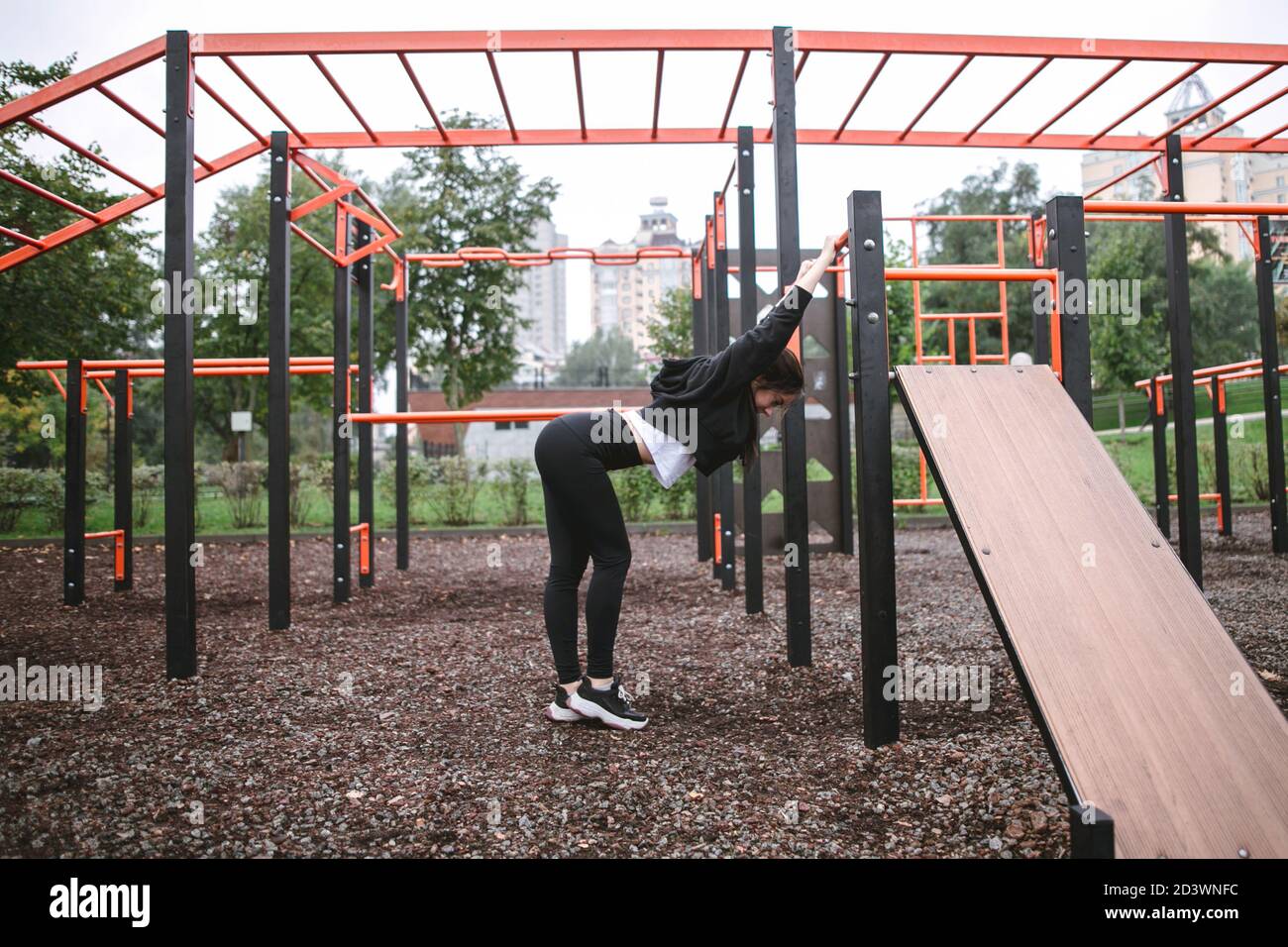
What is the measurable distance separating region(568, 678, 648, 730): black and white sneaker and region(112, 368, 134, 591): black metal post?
4679 millimetres

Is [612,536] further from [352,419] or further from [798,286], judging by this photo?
[352,419]

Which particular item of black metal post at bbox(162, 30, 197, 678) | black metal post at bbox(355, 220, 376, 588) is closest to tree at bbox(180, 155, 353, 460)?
black metal post at bbox(355, 220, 376, 588)

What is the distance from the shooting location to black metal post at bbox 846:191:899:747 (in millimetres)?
2352

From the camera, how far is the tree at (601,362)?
232 ft

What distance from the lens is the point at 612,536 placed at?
2.64 metres

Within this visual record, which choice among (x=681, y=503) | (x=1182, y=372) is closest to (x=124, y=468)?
(x=681, y=503)

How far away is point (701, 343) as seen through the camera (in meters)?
6.29

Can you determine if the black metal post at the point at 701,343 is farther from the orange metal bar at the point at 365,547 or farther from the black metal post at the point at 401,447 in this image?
the orange metal bar at the point at 365,547

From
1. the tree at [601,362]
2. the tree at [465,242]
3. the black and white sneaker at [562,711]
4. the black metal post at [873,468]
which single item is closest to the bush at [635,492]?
the black and white sneaker at [562,711]

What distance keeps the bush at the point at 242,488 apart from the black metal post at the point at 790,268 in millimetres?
8759

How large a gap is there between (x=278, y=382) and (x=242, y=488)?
22.9 ft

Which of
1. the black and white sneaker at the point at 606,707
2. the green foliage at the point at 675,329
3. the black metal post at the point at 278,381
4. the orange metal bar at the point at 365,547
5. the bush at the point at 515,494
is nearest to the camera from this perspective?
the black and white sneaker at the point at 606,707
